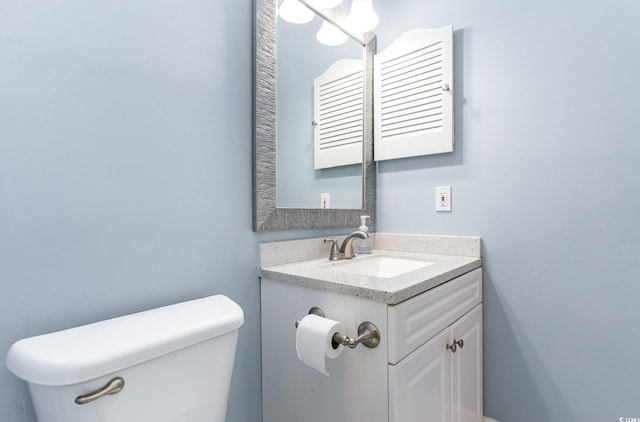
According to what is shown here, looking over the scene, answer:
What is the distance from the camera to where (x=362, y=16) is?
4.82 ft

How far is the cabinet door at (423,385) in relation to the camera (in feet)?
2.65

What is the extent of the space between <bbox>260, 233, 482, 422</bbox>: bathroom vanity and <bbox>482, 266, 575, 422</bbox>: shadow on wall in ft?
0.20

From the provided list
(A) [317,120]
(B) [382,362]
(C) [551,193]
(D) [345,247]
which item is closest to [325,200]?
(D) [345,247]

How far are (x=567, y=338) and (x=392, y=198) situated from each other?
0.89 m

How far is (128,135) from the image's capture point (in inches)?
33.4

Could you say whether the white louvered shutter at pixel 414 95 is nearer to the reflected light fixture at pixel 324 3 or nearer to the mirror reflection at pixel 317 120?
the mirror reflection at pixel 317 120

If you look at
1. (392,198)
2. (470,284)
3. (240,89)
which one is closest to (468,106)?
(392,198)

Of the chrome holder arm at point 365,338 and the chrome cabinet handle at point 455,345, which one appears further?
the chrome cabinet handle at point 455,345

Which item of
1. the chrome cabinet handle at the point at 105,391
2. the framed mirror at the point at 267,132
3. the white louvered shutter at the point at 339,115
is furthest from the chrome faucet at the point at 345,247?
the chrome cabinet handle at the point at 105,391

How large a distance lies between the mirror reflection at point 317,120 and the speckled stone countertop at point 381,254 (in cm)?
19

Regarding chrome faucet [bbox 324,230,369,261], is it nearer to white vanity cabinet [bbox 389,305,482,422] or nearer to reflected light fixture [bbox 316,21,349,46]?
white vanity cabinet [bbox 389,305,482,422]

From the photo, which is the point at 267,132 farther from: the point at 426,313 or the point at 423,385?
the point at 423,385

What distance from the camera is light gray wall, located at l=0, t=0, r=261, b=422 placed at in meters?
0.70

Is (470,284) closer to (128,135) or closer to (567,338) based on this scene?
(567,338)
